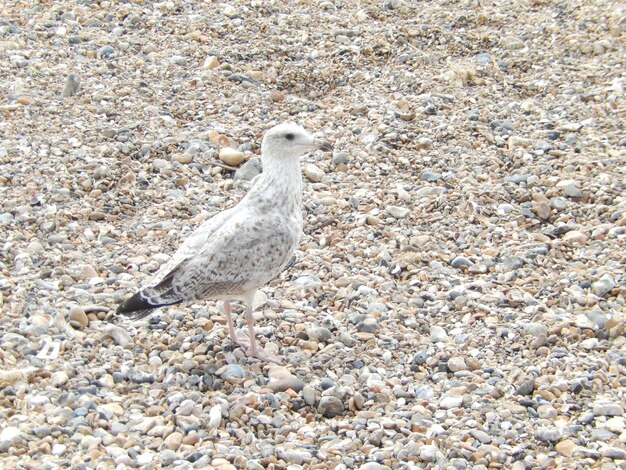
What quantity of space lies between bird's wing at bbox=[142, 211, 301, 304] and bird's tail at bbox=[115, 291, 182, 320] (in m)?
0.03

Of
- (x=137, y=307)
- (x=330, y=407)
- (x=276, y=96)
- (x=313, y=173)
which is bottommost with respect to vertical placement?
(x=330, y=407)

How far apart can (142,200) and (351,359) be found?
9.31ft

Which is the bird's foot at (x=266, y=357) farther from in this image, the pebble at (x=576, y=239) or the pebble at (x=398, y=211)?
the pebble at (x=576, y=239)

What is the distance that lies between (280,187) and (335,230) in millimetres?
1436

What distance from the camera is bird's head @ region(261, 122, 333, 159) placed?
233 inches

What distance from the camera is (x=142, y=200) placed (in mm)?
7488

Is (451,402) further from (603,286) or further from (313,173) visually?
(313,173)

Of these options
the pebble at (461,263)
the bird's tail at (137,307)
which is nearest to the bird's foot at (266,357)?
the bird's tail at (137,307)

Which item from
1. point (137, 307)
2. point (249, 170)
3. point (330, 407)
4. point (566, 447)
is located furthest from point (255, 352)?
point (249, 170)

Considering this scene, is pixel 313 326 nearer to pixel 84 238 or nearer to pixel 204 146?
pixel 84 238

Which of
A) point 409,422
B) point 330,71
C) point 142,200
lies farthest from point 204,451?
point 330,71

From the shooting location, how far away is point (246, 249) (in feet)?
18.4

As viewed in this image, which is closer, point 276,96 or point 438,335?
point 438,335

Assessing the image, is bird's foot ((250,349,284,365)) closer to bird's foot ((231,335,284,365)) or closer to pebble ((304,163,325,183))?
bird's foot ((231,335,284,365))
